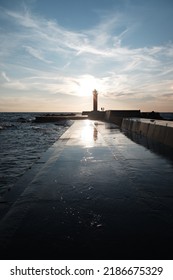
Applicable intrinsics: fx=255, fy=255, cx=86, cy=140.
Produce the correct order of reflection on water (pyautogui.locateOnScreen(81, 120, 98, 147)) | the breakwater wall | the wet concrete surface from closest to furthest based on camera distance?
the wet concrete surface < the breakwater wall < reflection on water (pyautogui.locateOnScreen(81, 120, 98, 147))

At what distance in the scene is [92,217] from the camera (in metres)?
3.93

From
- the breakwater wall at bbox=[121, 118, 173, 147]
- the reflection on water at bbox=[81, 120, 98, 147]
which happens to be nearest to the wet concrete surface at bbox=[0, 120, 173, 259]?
the breakwater wall at bbox=[121, 118, 173, 147]

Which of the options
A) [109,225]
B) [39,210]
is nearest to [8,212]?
[39,210]

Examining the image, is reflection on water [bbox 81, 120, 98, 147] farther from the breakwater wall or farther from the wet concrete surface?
the wet concrete surface

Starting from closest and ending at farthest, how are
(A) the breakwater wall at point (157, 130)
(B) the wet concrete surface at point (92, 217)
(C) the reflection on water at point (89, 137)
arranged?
(B) the wet concrete surface at point (92, 217) < (A) the breakwater wall at point (157, 130) < (C) the reflection on water at point (89, 137)

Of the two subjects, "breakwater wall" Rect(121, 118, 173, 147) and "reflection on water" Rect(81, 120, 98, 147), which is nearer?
"breakwater wall" Rect(121, 118, 173, 147)

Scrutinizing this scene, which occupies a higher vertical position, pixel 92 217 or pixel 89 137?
pixel 89 137

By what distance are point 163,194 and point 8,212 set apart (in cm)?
293

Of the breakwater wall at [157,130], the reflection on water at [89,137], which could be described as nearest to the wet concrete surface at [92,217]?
the breakwater wall at [157,130]

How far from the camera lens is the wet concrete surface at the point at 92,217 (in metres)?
2.97

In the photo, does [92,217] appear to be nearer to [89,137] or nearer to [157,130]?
[157,130]

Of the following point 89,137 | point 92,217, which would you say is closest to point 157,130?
point 89,137

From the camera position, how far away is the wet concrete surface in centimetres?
297

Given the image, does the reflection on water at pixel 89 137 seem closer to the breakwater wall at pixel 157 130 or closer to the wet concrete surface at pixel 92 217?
the breakwater wall at pixel 157 130
